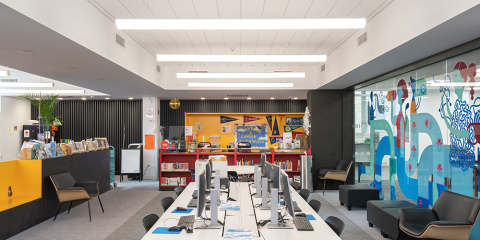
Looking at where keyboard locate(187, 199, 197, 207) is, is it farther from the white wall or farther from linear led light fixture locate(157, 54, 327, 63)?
the white wall

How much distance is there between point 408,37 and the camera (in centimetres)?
409

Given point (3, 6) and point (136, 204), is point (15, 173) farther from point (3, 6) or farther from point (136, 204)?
point (3, 6)

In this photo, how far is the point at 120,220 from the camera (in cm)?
595

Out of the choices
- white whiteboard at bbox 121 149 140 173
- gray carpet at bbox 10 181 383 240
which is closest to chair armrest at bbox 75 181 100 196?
gray carpet at bbox 10 181 383 240

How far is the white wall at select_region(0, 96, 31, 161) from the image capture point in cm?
1072

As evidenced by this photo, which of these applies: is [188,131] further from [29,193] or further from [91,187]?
[29,193]

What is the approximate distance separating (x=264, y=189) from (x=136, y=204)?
437cm

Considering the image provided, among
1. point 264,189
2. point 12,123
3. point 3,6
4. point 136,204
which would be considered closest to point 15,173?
point 136,204

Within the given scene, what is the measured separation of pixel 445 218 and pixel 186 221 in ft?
11.7

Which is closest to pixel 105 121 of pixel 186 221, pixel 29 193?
pixel 29 193

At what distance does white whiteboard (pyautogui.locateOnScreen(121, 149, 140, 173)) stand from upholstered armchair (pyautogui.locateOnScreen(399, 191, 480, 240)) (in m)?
8.69

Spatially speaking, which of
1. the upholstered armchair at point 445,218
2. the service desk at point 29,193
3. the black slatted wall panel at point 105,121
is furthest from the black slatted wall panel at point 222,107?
the upholstered armchair at point 445,218

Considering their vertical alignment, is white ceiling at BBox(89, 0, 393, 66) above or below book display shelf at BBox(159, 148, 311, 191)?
above

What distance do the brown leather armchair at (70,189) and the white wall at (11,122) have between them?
6038mm
